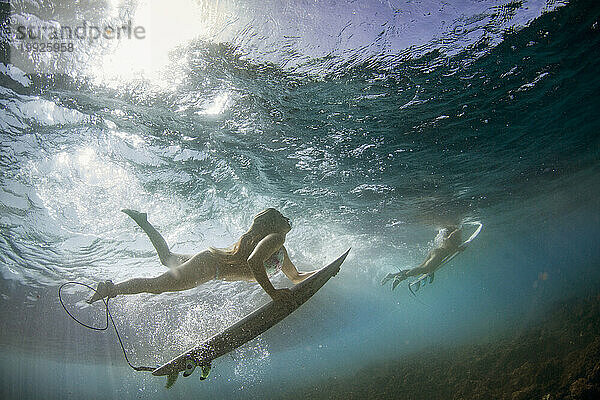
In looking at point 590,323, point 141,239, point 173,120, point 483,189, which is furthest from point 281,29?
point 590,323

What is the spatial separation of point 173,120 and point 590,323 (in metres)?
22.8

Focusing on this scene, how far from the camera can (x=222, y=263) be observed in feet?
18.2

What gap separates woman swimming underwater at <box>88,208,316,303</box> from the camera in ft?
15.2

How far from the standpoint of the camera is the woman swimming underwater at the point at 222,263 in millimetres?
4645

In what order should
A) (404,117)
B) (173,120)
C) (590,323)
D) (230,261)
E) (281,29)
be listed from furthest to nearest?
(590,323), (404,117), (173,120), (281,29), (230,261)

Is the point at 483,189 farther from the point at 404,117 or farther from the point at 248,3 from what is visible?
the point at 248,3

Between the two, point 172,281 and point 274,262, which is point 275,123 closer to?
point 274,262

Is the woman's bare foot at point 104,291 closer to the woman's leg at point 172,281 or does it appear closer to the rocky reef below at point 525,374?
the woman's leg at point 172,281

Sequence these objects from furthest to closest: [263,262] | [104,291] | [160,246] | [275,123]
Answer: [275,123] → [160,246] → [104,291] → [263,262]

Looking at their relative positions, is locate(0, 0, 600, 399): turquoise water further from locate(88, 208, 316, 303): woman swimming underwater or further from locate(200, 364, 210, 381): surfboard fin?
locate(200, 364, 210, 381): surfboard fin

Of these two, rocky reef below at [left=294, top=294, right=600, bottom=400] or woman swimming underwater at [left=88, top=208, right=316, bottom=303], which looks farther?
rocky reef below at [left=294, top=294, right=600, bottom=400]

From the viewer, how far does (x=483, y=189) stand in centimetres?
1762

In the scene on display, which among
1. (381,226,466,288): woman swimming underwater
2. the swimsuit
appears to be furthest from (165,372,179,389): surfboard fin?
(381,226,466,288): woman swimming underwater

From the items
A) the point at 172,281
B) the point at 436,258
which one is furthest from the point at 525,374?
the point at 172,281
